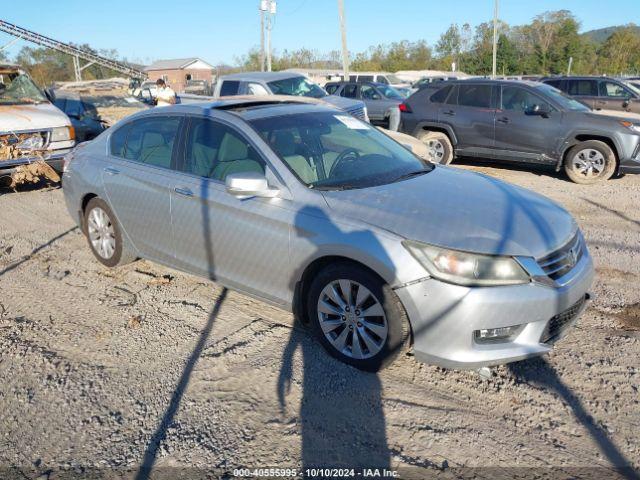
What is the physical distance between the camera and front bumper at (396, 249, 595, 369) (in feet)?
9.93

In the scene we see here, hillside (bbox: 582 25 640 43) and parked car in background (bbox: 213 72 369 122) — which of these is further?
hillside (bbox: 582 25 640 43)

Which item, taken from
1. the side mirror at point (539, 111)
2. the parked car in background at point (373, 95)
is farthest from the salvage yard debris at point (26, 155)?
the parked car in background at point (373, 95)

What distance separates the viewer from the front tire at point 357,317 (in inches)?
128

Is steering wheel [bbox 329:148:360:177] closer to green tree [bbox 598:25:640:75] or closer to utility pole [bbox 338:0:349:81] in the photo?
utility pole [bbox 338:0:349:81]

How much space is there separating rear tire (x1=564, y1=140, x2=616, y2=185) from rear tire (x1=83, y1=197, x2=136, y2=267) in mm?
7396

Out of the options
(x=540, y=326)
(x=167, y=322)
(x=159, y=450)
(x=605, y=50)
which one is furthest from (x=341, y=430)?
(x=605, y=50)

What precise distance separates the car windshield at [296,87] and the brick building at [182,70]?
54474 mm

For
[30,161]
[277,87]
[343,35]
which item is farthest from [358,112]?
[343,35]

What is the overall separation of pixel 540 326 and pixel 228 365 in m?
1.99

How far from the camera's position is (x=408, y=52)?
82688 millimetres

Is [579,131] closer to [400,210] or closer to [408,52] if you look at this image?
[400,210]

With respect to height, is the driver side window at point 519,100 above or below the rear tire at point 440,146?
above

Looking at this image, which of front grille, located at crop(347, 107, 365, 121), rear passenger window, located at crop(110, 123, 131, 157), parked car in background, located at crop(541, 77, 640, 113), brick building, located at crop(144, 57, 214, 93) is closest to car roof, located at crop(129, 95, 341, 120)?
rear passenger window, located at crop(110, 123, 131, 157)

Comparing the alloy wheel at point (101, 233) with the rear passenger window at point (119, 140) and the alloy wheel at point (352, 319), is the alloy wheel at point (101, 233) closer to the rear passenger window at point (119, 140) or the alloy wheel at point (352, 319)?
the rear passenger window at point (119, 140)
